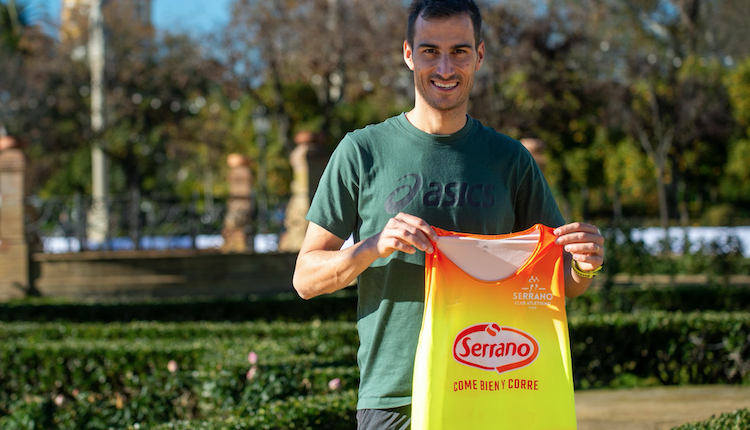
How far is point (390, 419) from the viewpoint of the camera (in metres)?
1.96

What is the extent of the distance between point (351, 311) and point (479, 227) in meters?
8.18

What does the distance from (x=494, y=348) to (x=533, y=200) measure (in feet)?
1.70

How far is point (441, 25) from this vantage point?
1989 mm

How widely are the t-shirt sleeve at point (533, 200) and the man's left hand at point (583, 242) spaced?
9.6 inches

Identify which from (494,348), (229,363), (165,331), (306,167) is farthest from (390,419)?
(306,167)

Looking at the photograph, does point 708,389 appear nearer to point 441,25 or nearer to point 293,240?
point 441,25

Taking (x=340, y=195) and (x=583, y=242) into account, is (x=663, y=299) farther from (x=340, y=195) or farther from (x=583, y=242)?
(x=340, y=195)

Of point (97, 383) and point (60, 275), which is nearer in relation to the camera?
point (97, 383)

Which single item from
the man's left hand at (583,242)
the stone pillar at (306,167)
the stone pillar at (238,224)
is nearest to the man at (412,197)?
the man's left hand at (583,242)

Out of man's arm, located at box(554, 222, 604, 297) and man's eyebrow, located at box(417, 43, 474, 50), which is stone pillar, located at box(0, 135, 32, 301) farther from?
man's arm, located at box(554, 222, 604, 297)

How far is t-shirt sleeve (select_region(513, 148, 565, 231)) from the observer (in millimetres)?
2170

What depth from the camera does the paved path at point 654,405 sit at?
17.6 ft

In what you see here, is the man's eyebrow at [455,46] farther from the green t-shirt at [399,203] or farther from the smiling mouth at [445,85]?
the green t-shirt at [399,203]

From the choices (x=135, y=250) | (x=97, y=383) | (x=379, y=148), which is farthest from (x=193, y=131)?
(x=379, y=148)
